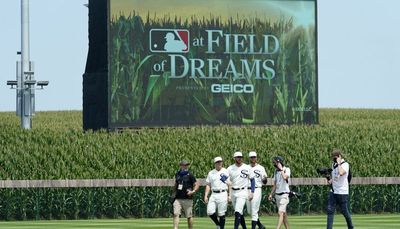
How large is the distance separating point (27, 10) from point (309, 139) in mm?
14272

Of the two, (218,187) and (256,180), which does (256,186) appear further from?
(218,187)

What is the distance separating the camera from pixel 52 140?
55938 mm

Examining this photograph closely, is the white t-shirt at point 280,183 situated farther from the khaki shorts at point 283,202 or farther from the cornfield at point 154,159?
the cornfield at point 154,159

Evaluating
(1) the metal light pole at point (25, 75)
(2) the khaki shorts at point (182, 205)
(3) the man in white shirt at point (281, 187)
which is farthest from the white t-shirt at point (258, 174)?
(1) the metal light pole at point (25, 75)

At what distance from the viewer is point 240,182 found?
2850 centimetres

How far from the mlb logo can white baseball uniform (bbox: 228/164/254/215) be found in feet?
88.7

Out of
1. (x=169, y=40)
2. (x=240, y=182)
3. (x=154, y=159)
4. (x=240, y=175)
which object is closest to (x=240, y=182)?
(x=240, y=182)

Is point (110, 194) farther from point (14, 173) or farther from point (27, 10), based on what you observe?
point (27, 10)

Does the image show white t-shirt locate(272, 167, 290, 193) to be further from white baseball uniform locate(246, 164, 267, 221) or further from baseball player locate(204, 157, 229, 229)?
baseball player locate(204, 157, 229, 229)

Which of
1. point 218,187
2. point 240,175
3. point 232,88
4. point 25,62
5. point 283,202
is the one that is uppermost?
point 25,62

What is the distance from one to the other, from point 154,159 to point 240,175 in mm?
25213

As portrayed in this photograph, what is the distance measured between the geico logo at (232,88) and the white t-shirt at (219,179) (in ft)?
90.4

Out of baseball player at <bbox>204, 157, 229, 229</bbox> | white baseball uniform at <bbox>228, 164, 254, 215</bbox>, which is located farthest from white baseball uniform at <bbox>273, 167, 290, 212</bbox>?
baseball player at <bbox>204, 157, 229, 229</bbox>

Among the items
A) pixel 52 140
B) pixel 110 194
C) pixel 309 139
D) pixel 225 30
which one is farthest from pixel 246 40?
pixel 110 194
